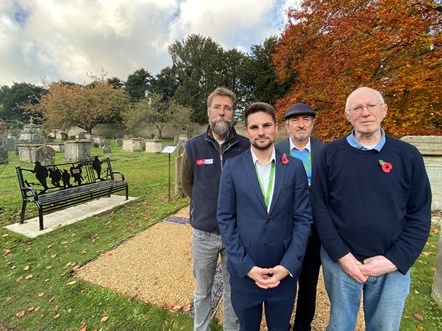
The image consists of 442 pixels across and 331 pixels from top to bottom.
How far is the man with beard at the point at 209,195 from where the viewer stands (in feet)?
7.05

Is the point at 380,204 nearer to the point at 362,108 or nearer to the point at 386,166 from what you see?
the point at 386,166

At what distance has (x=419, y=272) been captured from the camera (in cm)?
335

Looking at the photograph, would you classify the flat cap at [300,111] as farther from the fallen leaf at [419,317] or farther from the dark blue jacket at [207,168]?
the fallen leaf at [419,317]

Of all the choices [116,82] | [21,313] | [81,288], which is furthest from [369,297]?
[116,82]

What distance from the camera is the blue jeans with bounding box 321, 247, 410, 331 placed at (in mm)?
1673

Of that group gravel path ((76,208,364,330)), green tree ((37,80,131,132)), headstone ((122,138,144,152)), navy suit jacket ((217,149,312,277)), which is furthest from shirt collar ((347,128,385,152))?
green tree ((37,80,131,132))

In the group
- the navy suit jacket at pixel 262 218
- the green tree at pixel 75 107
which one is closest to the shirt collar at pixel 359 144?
the navy suit jacket at pixel 262 218

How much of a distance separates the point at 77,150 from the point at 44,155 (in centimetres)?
189

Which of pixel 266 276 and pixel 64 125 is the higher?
pixel 64 125

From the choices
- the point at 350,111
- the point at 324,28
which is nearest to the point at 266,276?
the point at 350,111

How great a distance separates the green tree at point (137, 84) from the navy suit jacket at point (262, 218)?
47.3 meters

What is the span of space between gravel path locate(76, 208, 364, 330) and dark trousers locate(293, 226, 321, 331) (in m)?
0.29

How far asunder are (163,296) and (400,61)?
8.64 m

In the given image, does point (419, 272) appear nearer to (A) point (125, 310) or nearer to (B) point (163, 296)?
(B) point (163, 296)
